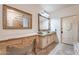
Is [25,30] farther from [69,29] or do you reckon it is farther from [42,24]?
[69,29]

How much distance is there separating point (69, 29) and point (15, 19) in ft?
3.05

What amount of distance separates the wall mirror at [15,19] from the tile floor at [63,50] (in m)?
0.56

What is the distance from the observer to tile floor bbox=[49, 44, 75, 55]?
142 cm

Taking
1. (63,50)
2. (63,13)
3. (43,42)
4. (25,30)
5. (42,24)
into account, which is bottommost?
(63,50)

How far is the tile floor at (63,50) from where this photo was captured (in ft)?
4.65

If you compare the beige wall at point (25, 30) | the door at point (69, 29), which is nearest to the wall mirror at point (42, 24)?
the beige wall at point (25, 30)

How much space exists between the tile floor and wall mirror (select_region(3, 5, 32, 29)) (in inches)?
22.2

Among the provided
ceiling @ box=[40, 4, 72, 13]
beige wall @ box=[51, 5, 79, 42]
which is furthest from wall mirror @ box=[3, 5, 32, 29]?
beige wall @ box=[51, 5, 79, 42]

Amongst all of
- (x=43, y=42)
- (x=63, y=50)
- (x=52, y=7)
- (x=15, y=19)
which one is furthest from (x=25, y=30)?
(x=63, y=50)

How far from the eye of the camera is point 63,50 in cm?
148

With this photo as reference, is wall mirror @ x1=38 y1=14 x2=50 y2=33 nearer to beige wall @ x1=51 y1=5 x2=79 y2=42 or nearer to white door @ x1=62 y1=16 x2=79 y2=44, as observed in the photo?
beige wall @ x1=51 y1=5 x2=79 y2=42
